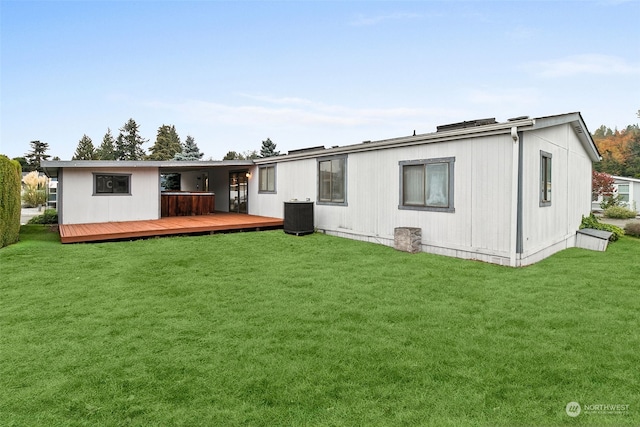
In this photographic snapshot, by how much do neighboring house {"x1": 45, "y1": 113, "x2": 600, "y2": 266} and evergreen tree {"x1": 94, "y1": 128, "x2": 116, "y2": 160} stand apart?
51999mm

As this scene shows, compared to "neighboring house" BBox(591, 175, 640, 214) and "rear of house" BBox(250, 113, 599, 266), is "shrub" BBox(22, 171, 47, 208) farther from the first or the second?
"neighboring house" BBox(591, 175, 640, 214)

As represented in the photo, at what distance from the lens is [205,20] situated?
47.1ft

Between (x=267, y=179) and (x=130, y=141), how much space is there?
2152 inches

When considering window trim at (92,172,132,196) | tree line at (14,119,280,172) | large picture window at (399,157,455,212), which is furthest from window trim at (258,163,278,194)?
tree line at (14,119,280,172)

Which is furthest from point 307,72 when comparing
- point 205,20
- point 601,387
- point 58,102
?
point 601,387

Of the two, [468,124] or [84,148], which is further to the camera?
[84,148]

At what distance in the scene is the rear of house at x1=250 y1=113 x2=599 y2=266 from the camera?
6.92 m

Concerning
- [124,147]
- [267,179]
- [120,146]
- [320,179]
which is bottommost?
[320,179]

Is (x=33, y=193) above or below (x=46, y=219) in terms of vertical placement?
above

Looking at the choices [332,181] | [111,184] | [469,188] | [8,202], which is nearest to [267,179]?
[332,181]

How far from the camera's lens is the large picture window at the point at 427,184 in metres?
7.87

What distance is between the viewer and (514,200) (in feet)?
22.2

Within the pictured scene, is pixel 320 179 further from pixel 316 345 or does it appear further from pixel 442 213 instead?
pixel 316 345

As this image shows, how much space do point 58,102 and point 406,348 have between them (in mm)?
25792
